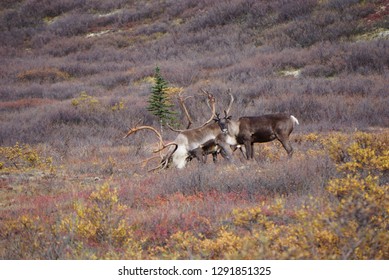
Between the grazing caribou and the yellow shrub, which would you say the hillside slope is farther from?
the grazing caribou

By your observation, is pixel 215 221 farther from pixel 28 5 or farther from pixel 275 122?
pixel 28 5

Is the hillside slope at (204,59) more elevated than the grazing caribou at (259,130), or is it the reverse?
the grazing caribou at (259,130)

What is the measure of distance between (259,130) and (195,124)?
6.00 meters

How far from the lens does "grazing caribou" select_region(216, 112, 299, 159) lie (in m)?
9.44

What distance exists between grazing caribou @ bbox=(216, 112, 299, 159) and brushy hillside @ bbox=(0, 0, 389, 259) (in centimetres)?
38

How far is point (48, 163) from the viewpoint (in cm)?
1066

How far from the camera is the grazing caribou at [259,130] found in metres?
9.44

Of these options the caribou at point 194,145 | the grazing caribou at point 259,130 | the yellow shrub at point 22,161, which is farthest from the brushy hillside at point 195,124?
the grazing caribou at point 259,130

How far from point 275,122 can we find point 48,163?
565 cm

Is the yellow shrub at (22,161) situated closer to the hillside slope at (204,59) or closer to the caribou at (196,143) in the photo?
the caribou at (196,143)

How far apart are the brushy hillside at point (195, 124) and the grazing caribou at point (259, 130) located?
38 cm

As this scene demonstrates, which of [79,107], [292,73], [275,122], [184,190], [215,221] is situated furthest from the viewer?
[292,73]

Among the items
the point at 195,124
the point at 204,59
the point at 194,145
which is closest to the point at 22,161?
the point at 194,145

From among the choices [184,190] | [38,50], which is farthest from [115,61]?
[184,190]
